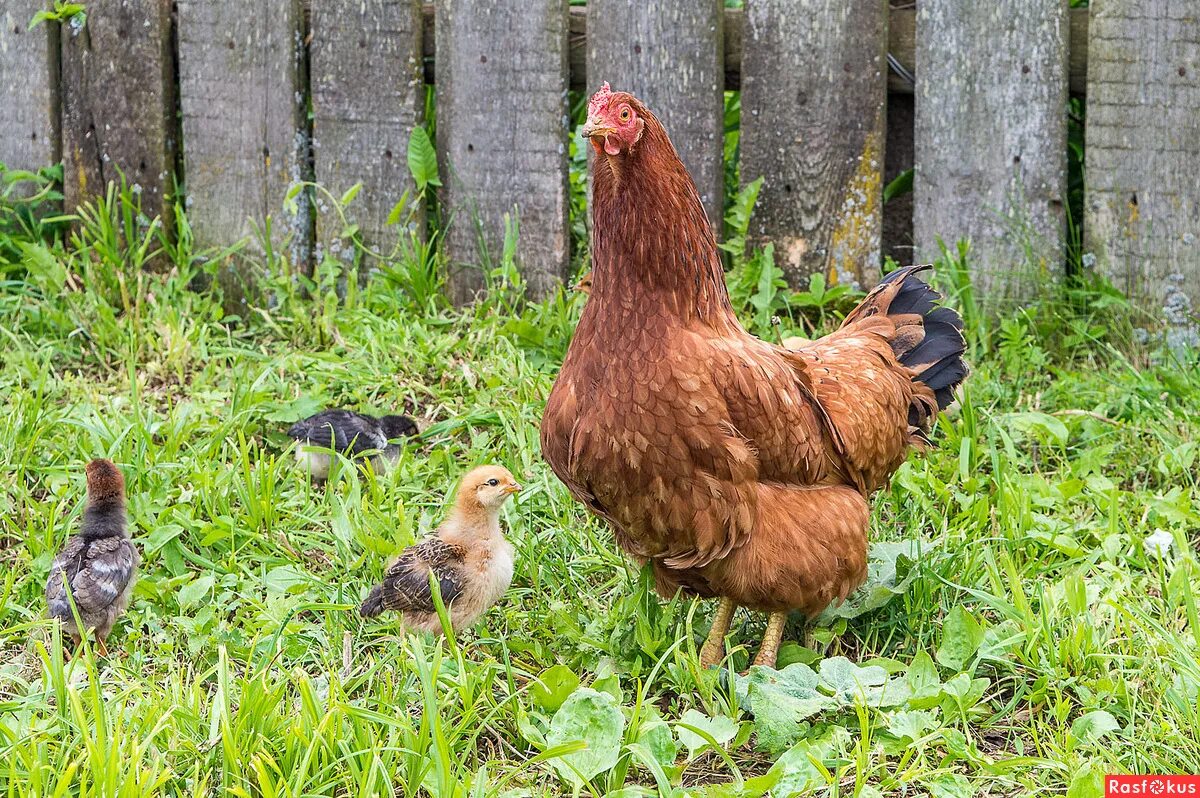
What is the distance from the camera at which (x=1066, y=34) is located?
4871mm

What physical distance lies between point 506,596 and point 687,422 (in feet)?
3.46

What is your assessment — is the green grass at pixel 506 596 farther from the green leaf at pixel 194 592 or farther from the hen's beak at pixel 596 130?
the hen's beak at pixel 596 130

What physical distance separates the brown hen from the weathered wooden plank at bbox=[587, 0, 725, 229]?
73.2 inches

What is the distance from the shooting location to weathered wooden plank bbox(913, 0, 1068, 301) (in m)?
4.90

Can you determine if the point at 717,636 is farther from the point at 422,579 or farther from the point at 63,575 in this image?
the point at 63,575

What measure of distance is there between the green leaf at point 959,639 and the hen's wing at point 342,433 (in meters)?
2.06

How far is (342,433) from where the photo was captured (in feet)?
14.6

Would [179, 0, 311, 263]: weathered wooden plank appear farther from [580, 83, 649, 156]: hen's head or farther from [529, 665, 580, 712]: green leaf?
[529, 665, 580, 712]: green leaf

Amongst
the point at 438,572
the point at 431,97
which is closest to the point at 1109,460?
the point at 438,572

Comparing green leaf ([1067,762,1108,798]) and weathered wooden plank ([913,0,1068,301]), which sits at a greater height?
weathered wooden plank ([913,0,1068,301])

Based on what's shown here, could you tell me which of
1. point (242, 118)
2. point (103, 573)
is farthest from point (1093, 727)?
point (242, 118)

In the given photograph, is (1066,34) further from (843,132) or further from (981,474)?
(981,474)

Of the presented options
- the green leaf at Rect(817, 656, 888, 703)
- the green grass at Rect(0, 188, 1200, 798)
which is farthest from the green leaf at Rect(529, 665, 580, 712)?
the green leaf at Rect(817, 656, 888, 703)

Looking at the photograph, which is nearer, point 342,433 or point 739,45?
point 342,433
